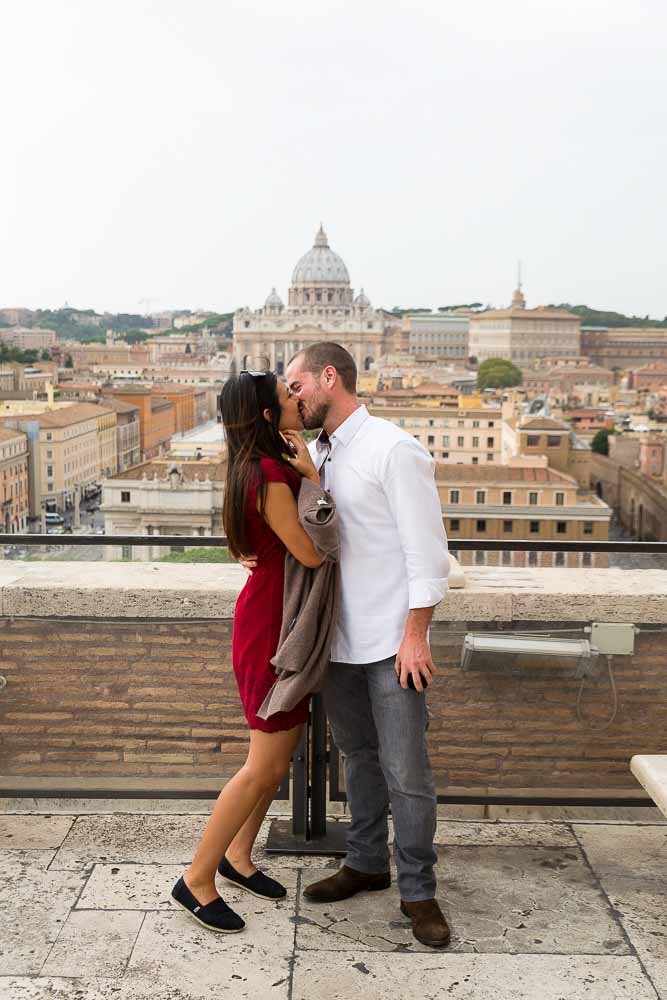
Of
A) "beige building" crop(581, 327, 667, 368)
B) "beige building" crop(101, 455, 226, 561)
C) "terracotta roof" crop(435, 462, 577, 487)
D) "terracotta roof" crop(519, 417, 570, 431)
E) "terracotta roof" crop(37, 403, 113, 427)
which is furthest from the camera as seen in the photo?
"beige building" crop(581, 327, 667, 368)

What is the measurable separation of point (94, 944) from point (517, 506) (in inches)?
1193

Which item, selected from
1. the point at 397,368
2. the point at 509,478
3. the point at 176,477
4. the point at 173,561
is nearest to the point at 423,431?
the point at 509,478

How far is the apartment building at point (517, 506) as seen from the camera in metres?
24.5

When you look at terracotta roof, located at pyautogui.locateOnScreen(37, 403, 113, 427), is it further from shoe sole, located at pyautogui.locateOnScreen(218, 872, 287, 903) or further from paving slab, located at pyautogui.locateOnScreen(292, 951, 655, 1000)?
paving slab, located at pyautogui.locateOnScreen(292, 951, 655, 1000)

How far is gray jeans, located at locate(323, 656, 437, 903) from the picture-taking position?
5.83 ft

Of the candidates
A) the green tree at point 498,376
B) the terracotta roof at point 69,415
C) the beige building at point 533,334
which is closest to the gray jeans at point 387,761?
the terracotta roof at point 69,415

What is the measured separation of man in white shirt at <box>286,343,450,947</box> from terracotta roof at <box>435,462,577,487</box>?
A: 3185 cm

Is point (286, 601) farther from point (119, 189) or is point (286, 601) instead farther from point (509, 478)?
point (119, 189)

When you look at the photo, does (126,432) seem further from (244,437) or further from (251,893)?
Answer: (244,437)

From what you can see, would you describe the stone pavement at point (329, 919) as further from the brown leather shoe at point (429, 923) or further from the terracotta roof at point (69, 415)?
the terracotta roof at point (69, 415)

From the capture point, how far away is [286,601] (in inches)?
69.3

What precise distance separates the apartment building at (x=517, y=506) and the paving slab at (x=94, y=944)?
53.3ft

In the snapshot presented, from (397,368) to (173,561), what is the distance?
77248mm

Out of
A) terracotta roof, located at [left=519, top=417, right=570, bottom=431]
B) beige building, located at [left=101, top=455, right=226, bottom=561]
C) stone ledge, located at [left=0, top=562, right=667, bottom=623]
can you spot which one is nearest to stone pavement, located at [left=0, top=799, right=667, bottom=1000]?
stone ledge, located at [left=0, top=562, right=667, bottom=623]
